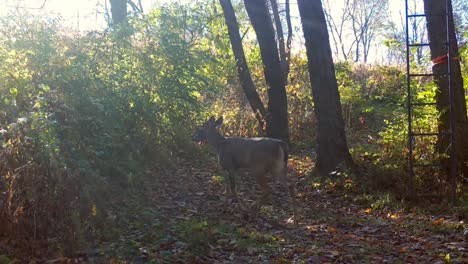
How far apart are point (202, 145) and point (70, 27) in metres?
4.57

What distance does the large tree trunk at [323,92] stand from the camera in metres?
12.3

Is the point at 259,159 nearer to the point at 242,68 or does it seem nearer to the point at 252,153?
the point at 252,153

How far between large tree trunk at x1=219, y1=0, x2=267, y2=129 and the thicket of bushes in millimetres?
562

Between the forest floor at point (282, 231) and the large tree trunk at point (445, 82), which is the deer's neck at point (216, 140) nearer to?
the forest floor at point (282, 231)

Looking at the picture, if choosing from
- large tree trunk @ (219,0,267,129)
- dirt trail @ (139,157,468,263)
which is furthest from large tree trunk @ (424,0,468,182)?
large tree trunk @ (219,0,267,129)

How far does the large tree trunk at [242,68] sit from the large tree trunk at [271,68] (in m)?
0.37

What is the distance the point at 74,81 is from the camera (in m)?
9.19

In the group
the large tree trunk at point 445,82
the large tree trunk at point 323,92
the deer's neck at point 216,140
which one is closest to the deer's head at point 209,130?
the deer's neck at point 216,140

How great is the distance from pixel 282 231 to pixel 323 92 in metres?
4.52

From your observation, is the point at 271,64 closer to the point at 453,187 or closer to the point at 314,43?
the point at 314,43

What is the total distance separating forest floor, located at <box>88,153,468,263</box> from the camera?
732 cm

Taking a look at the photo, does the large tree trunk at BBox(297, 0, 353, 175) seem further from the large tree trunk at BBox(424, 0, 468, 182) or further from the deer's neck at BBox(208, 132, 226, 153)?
the deer's neck at BBox(208, 132, 226, 153)

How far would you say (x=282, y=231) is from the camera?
8.93m

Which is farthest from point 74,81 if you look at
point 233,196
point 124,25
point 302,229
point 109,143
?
point 302,229
